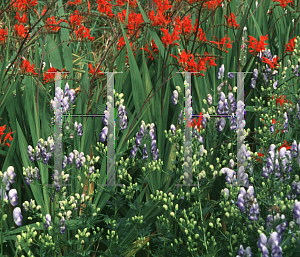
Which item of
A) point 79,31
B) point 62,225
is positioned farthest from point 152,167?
point 79,31

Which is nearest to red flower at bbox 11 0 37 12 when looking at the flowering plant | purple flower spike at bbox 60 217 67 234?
the flowering plant

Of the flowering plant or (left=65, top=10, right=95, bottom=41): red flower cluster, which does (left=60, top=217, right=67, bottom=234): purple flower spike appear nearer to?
the flowering plant

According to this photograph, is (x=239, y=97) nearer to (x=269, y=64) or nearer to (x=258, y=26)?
(x=269, y=64)

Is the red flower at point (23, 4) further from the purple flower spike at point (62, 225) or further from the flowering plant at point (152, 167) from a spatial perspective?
the purple flower spike at point (62, 225)

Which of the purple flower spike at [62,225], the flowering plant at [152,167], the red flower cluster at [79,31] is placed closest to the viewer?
the flowering plant at [152,167]

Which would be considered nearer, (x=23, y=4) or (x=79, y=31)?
(x=79, y=31)

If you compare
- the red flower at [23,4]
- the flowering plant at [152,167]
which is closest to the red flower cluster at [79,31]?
the flowering plant at [152,167]

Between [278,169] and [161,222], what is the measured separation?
0.72 metres

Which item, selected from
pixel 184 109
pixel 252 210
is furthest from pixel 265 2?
pixel 252 210

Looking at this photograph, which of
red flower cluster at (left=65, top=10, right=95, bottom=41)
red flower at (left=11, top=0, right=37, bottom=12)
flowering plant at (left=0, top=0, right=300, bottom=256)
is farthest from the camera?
red flower at (left=11, top=0, right=37, bottom=12)

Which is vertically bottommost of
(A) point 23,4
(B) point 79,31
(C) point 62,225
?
(C) point 62,225

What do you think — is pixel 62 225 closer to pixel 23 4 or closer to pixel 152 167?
pixel 152 167

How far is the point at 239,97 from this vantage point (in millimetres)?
2178

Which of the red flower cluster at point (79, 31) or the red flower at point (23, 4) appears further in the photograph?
the red flower at point (23, 4)
